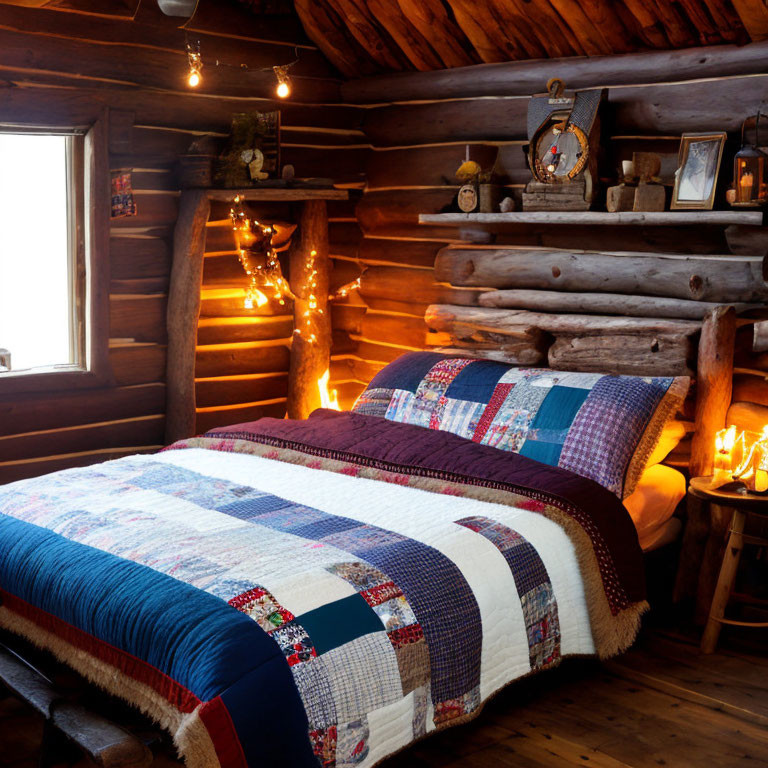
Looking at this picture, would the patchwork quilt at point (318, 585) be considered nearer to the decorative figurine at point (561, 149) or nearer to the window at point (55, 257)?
the window at point (55, 257)

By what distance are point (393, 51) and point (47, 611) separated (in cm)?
345

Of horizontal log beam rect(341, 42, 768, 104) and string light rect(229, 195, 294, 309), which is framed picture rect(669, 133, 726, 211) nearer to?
horizontal log beam rect(341, 42, 768, 104)

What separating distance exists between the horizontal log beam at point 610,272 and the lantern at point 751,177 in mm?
264

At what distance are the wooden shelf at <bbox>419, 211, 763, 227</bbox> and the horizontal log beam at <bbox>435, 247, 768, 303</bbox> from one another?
15cm

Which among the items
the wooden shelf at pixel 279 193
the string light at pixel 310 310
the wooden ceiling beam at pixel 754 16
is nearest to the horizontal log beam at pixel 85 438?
the string light at pixel 310 310

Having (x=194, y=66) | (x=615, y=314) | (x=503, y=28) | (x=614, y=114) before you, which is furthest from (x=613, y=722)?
(x=194, y=66)

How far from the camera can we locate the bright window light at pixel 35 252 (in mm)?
4699

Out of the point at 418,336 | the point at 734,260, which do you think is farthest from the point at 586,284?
the point at 418,336

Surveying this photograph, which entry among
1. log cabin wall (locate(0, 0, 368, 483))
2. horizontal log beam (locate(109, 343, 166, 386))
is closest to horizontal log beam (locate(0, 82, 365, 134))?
log cabin wall (locate(0, 0, 368, 483))

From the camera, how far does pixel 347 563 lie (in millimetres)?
2871

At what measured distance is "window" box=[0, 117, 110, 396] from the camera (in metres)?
4.70

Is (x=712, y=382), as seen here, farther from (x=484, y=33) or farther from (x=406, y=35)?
(x=406, y=35)

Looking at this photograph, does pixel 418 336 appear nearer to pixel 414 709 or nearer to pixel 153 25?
pixel 153 25

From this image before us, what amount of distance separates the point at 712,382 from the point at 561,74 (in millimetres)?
1583
